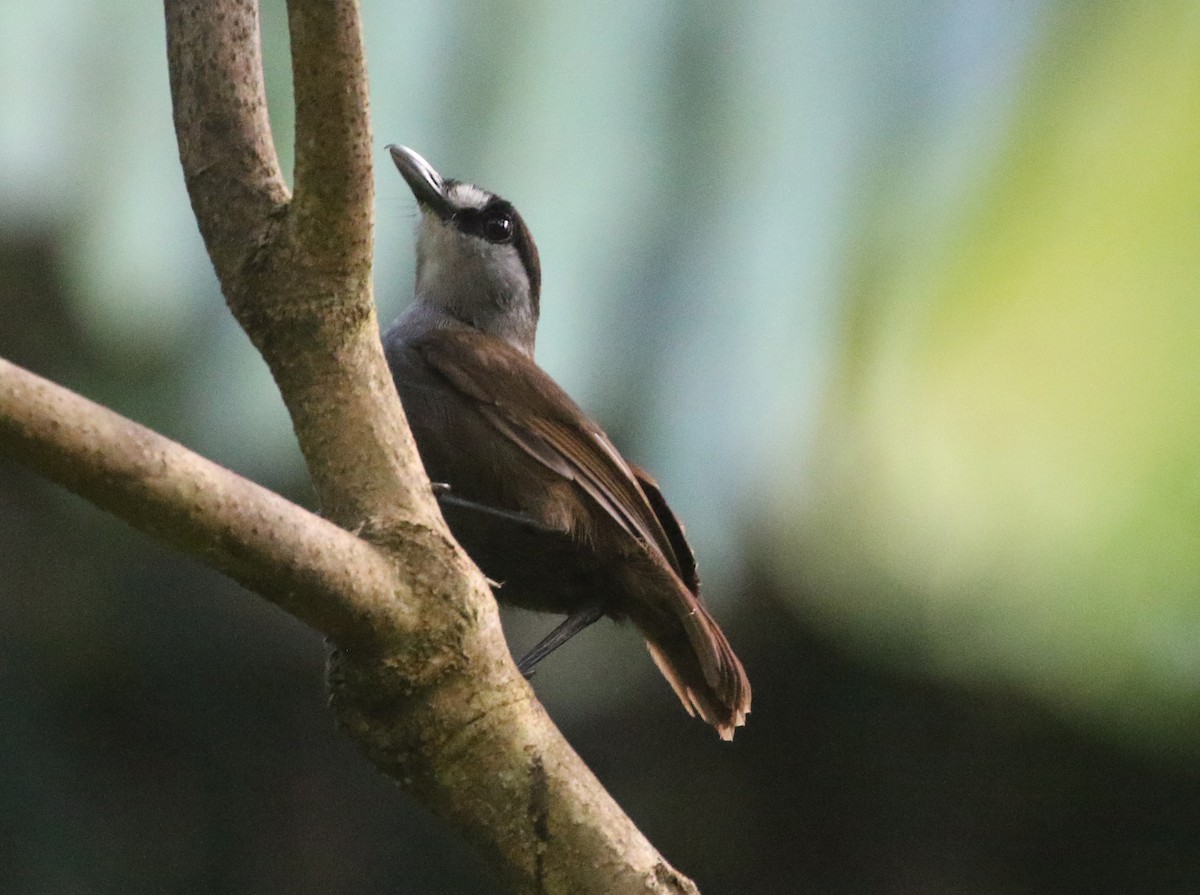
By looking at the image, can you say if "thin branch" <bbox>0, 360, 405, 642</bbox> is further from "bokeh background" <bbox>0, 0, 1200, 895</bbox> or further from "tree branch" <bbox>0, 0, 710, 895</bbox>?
"bokeh background" <bbox>0, 0, 1200, 895</bbox>

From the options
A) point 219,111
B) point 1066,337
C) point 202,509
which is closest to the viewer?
point 202,509

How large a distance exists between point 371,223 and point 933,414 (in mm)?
1497

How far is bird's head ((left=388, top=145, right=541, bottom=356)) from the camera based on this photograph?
3459mm

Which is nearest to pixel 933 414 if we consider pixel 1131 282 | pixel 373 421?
pixel 1131 282

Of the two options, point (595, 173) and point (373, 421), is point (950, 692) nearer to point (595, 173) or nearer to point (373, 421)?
point (595, 173)

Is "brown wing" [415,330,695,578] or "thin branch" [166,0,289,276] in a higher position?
"thin branch" [166,0,289,276]

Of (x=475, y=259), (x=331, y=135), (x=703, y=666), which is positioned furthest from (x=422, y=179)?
(x=331, y=135)

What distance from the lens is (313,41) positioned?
155 centimetres

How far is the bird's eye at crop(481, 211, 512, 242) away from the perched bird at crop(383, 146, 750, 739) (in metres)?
0.60

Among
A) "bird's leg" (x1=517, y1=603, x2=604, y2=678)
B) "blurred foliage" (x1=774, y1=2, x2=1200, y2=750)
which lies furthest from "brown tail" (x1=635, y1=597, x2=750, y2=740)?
"blurred foliage" (x1=774, y1=2, x2=1200, y2=750)

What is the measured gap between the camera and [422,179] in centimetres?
322

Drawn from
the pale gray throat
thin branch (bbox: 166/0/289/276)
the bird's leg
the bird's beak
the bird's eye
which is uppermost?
thin branch (bbox: 166/0/289/276)

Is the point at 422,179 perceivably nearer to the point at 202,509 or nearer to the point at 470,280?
the point at 470,280

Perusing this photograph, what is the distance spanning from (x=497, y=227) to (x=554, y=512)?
102 centimetres
